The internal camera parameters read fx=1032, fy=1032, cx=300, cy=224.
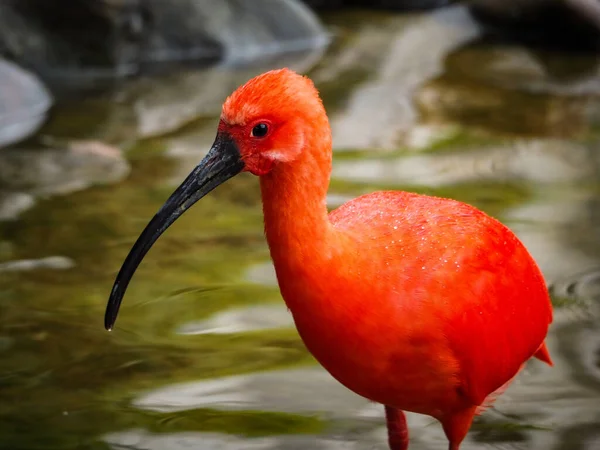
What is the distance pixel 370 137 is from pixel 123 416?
403 centimetres

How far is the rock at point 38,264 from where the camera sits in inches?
219

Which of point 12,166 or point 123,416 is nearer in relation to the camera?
point 123,416

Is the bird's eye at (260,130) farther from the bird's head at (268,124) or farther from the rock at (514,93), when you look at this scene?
the rock at (514,93)

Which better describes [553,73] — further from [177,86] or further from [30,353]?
[30,353]

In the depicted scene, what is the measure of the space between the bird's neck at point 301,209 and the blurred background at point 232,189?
→ 1296 mm

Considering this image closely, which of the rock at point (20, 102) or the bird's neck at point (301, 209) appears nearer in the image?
the bird's neck at point (301, 209)

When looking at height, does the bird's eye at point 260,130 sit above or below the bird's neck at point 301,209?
above

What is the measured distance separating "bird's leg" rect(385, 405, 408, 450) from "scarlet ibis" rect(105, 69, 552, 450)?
279mm

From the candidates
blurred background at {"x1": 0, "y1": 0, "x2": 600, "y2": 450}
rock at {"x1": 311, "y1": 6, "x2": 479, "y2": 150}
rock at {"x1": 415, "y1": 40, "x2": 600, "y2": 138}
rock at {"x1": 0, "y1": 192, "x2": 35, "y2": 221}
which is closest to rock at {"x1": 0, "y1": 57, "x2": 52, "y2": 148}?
Answer: blurred background at {"x1": 0, "y1": 0, "x2": 600, "y2": 450}

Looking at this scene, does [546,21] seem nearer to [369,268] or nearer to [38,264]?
[38,264]

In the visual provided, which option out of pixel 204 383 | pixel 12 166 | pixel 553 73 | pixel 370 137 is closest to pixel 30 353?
pixel 204 383

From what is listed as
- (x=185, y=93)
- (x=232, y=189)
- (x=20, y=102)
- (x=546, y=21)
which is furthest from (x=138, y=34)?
(x=546, y=21)

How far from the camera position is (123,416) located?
4.23 metres

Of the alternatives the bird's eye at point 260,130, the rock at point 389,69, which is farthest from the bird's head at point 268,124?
the rock at point 389,69
